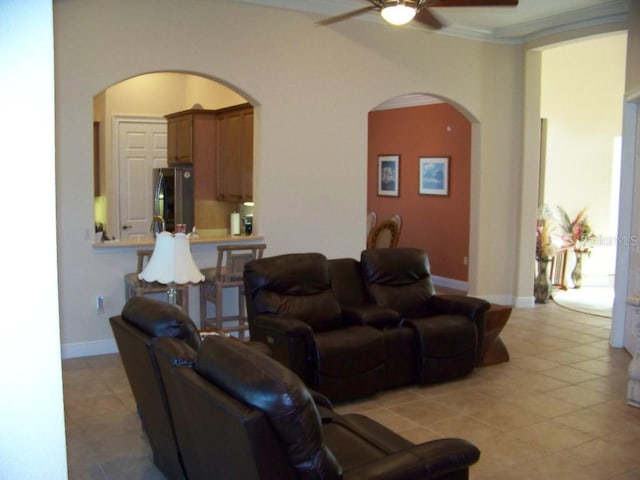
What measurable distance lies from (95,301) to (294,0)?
3.32 metres

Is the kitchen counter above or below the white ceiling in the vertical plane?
below

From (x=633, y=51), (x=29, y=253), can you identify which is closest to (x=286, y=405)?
(x=29, y=253)

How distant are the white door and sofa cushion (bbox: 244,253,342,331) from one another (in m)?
4.69

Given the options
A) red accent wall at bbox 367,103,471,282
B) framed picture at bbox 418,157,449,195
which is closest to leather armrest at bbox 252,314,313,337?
red accent wall at bbox 367,103,471,282

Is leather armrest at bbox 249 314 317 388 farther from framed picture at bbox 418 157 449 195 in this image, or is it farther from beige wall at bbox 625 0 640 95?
framed picture at bbox 418 157 449 195

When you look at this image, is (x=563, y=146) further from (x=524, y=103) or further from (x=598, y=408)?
(x=598, y=408)

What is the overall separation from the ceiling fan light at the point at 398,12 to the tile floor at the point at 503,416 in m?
2.60

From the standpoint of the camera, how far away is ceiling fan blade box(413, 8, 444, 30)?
4859 millimetres

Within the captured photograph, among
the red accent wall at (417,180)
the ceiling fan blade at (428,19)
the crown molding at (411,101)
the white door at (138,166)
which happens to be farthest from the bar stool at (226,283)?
the crown molding at (411,101)

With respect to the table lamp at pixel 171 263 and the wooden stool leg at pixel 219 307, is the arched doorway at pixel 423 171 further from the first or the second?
the table lamp at pixel 171 263

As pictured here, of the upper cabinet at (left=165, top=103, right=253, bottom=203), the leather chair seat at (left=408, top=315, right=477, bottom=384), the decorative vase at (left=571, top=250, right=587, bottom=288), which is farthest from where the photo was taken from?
the decorative vase at (left=571, top=250, right=587, bottom=288)

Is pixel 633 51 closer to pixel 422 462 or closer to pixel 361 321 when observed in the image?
pixel 361 321

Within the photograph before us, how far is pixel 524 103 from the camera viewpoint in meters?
7.80

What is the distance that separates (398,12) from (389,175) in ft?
20.5
